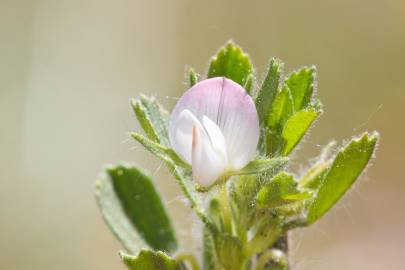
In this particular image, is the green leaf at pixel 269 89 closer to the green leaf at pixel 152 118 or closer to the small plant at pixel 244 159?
the small plant at pixel 244 159

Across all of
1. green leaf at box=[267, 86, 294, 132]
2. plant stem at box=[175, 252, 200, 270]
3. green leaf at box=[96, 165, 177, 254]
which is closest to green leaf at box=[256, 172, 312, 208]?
green leaf at box=[267, 86, 294, 132]

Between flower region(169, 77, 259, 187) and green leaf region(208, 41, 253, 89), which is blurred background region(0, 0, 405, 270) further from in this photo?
flower region(169, 77, 259, 187)

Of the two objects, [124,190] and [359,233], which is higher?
[124,190]

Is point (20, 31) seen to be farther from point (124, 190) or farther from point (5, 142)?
point (124, 190)

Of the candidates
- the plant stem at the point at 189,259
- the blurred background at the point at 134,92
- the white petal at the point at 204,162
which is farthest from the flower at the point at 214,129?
the blurred background at the point at 134,92

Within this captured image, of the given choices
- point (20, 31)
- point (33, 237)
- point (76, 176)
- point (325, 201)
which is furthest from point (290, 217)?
point (20, 31)

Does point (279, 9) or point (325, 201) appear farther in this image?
point (279, 9)
